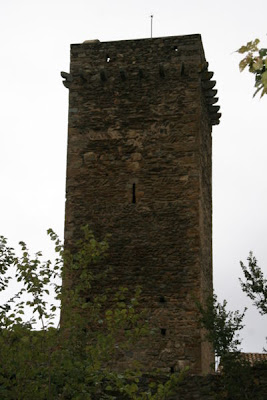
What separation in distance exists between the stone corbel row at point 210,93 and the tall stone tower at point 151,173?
0.03 metres

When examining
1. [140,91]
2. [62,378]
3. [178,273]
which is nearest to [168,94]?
[140,91]

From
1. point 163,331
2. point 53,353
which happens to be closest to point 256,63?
point 53,353

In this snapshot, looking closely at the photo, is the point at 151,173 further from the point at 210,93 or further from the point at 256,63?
the point at 256,63

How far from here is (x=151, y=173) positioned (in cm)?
1340

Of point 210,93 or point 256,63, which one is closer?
point 256,63

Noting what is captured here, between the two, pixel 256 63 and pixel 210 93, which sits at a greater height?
pixel 210 93

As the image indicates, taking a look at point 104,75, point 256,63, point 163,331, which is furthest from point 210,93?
point 256,63

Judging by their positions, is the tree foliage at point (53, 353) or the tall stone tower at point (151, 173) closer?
the tree foliage at point (53, 353)

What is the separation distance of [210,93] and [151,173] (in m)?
2.01

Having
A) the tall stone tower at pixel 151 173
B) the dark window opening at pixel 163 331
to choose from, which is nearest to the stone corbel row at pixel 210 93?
the tall stone tower at pixel 151 173

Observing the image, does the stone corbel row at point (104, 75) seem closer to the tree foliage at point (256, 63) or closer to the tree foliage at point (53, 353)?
the tree foliage at point (53, 353)

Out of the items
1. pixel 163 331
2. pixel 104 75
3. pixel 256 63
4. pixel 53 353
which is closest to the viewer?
pixel 256 63

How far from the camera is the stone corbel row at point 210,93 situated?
45.9 ft

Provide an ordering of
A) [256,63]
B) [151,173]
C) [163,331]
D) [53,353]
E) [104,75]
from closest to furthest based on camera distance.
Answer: [256,63] < [53,353] < [163,331] < [151,173] < [104,75]
